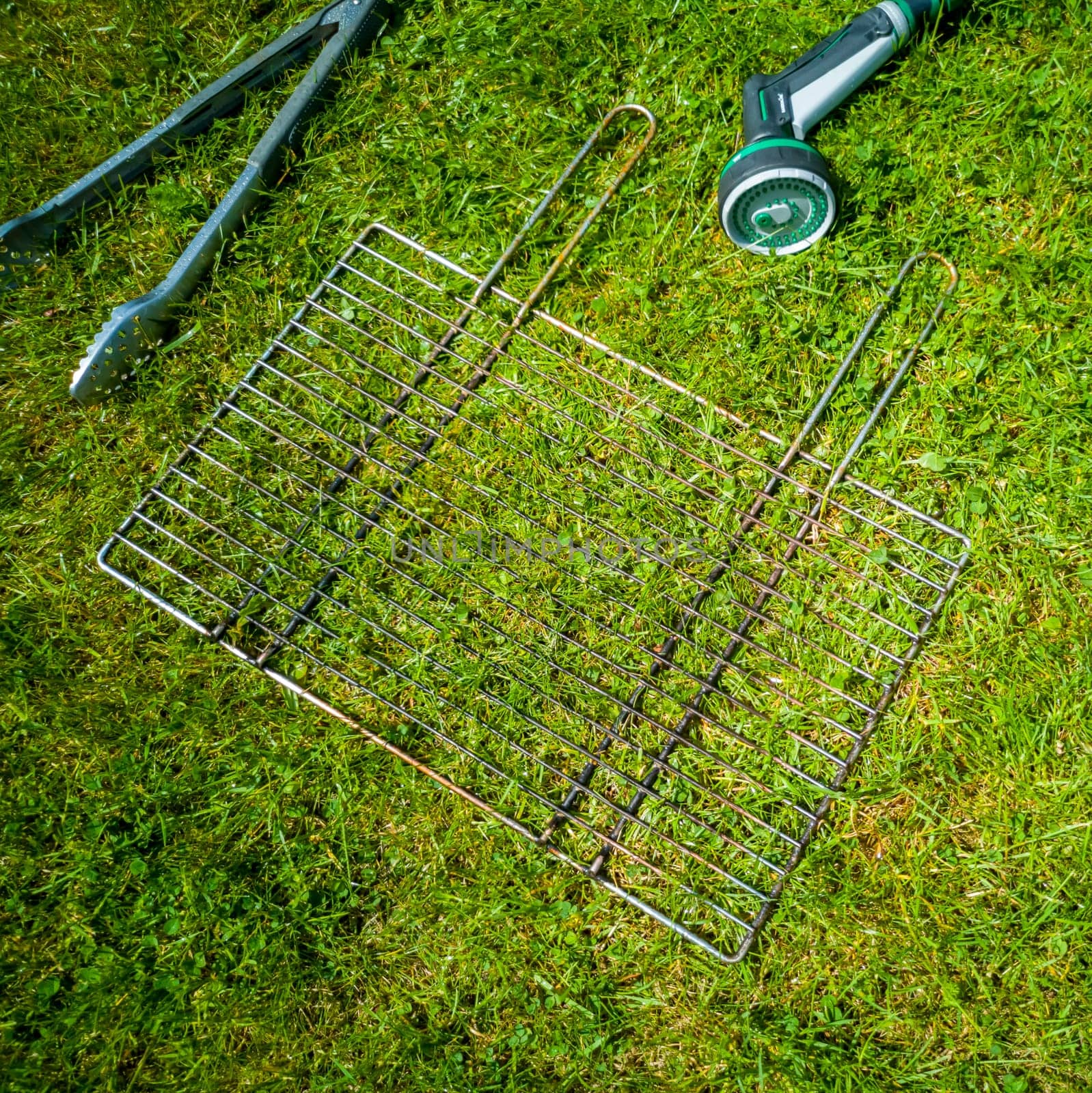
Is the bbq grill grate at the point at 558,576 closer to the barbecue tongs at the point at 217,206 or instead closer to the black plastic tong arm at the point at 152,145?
the barbecue tongs at the point at 217,206

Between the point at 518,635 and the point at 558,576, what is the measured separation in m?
0.20

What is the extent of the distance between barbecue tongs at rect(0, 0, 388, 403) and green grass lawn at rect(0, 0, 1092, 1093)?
68 millimetres

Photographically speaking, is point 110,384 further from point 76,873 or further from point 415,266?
point 76,873

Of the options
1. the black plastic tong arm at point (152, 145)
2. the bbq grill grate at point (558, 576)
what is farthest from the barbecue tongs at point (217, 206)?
the bbq grill grate at point (558, 576)

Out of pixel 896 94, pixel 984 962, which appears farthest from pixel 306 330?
pixel 984 962

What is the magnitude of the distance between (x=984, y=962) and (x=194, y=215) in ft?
10.5

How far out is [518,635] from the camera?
8.77 ft

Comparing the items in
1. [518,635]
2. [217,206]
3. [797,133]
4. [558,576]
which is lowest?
[518,635]

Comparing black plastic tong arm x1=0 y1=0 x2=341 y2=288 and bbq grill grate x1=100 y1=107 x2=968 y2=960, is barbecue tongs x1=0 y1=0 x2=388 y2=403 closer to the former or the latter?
black plastic tong arm x1=0 y1=0 x2=341 y2=288

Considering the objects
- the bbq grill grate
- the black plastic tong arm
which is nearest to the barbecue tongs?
the black plastic tong arm

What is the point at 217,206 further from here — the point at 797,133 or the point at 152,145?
the point at 797,133

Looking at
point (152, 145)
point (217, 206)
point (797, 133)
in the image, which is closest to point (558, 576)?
point (797, 133)

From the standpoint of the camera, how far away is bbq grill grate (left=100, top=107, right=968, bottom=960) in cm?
249

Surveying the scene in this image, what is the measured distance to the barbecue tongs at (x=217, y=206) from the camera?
2.93 meters
